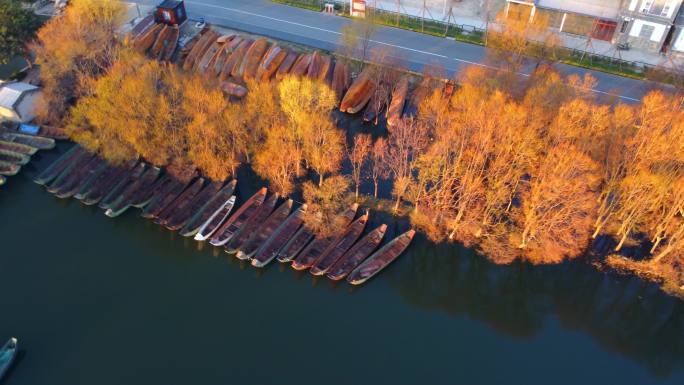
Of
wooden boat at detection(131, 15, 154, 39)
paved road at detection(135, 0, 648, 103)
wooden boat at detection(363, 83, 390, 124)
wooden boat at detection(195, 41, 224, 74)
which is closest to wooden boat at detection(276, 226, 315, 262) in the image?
wooden boat at detection(363, 83, 390, 124)

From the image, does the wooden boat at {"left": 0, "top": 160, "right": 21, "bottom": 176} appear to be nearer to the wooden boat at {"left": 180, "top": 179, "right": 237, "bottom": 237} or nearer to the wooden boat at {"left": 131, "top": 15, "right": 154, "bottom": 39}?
the wooden boat at {"left": 180, "top": 179, "right": 237, "bottom": 237}

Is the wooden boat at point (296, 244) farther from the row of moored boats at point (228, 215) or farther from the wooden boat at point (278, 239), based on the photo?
the wooden boat at point (278, 239)

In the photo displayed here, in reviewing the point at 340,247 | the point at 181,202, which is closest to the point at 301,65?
the point at 181,202

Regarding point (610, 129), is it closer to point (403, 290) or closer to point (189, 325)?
point (403, 290)

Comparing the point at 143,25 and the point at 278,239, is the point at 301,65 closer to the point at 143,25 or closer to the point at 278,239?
the point at 143,25

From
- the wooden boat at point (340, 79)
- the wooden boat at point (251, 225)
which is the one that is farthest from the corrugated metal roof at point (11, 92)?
the wooden boat at point (340, 79)

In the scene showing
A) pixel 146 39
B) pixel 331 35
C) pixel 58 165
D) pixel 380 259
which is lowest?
pixel 380 259
